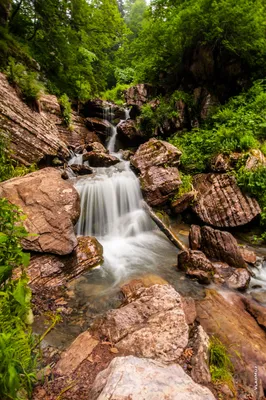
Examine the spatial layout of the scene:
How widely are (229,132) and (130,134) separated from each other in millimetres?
6473

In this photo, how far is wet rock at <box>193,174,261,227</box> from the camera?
6645 millimetres

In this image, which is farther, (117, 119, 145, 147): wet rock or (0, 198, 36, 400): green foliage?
(117, 119, 145, 147): wet rock

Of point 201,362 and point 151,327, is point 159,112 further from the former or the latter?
point 201,362

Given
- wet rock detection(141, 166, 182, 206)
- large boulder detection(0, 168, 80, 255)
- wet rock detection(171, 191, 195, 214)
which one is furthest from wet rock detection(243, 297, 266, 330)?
wet rock detection(141, 166, 182, 206)

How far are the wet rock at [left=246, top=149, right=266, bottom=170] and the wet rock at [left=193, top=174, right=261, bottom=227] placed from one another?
77 centimetres

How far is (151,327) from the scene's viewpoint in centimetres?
273

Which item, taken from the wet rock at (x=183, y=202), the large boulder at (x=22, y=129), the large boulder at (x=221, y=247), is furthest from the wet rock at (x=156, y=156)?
the large boulder at (x=22, y=129)

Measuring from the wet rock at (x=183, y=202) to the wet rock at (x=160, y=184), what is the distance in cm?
37

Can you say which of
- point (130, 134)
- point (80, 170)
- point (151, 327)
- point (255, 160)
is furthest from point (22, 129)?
point (255, 160)

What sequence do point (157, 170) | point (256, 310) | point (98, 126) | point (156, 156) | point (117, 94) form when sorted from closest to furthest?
point (256, 310), point (157, 170), point (156, 156), point (98, 126), point (117, 94)

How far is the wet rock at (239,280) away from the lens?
14.4 ft

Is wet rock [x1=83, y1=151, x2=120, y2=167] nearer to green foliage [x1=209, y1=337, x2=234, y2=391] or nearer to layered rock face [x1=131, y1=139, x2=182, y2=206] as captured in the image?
layered rock face [x1=131, y1=139, x2=182, y2=206]

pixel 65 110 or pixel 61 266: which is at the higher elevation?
pixel 65 110

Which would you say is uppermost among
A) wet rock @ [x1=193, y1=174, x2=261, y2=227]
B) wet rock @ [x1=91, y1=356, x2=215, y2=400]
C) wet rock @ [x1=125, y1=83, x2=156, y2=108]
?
wet rock @ [x1=125, y1=83, x2=156, y2=108]
